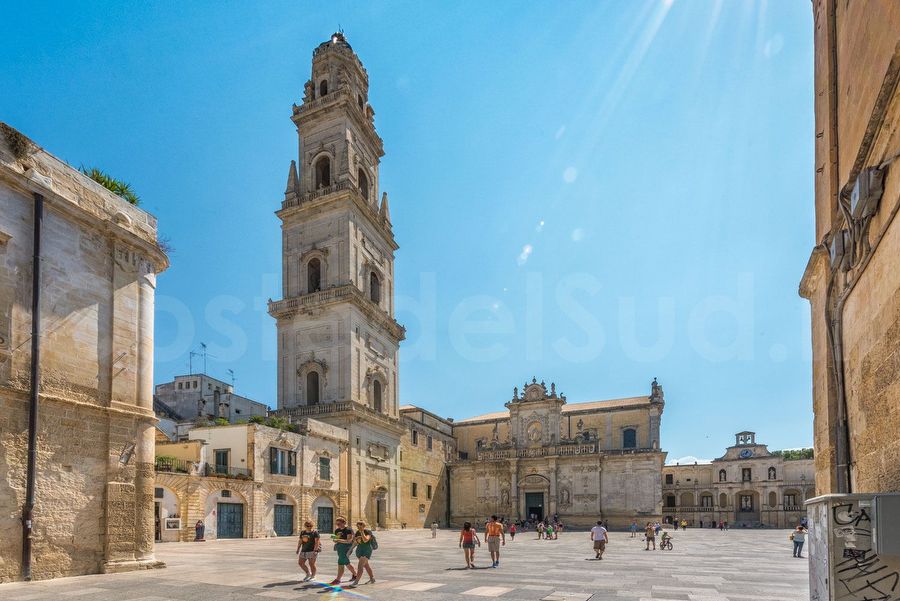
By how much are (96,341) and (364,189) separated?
1278 inches

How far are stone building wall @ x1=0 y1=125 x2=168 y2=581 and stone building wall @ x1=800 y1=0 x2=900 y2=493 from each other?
1431 centimetres

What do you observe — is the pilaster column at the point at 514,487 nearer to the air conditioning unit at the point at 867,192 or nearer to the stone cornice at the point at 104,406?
the stone cornice at the point at 104,406

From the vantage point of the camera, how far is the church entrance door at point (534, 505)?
5384 centimetres

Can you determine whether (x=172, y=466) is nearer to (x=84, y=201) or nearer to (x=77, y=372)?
(x=77, y=372)

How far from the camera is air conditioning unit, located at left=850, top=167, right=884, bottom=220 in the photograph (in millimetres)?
6617

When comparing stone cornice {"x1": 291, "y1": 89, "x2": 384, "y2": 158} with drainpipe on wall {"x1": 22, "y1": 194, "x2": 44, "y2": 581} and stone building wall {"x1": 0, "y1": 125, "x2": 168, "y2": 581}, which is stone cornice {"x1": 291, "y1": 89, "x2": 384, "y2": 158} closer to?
stone building wall {"x1": 0, "y1": 125, "x2": 168, "y2": 581}

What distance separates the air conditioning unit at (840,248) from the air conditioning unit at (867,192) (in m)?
0.75

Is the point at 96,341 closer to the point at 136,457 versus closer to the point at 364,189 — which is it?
the point at 136,457

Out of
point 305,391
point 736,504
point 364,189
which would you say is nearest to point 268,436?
point 305,391

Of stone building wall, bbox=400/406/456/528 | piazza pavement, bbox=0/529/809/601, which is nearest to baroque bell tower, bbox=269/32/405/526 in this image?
stone building wall, bbox=400/406/456/528

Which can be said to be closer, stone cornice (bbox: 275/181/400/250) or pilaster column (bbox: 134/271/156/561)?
pilaster column (bbox: 134/271/156/561)

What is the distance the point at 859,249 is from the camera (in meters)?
7.47

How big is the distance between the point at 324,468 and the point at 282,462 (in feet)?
14.4

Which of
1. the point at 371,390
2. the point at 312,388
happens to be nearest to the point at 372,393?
the point at 371,390
